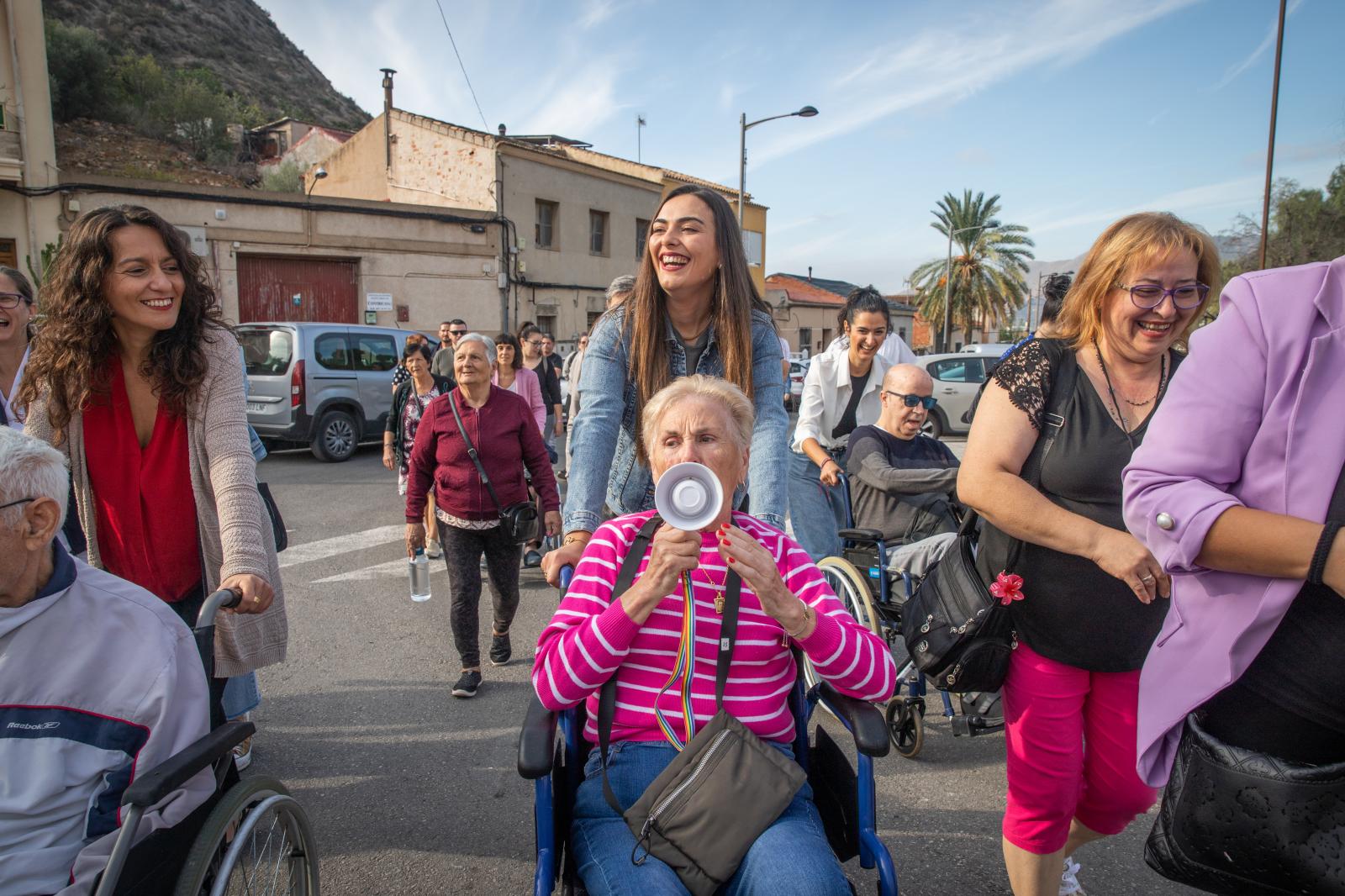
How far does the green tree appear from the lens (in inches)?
1011

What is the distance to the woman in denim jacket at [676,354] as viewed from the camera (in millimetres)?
2322

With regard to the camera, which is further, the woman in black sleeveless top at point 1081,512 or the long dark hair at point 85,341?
the long dark hair at point 85,341

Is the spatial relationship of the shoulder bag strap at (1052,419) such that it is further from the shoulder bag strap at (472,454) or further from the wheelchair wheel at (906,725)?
the shoulder bag strap at (472,454)

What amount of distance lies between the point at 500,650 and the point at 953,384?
1251cm

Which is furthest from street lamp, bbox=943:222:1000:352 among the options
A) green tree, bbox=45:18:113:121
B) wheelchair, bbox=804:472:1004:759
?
green tree, bbox=45:18:113:121

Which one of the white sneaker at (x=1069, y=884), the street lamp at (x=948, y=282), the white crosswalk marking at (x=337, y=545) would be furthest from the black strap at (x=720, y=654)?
the street lamp at (x=948, y=282)

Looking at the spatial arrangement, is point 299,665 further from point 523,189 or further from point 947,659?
point 523,189

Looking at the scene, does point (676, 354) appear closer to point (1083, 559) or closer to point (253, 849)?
point (1083, 559)

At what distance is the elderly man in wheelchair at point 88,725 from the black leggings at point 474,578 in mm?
2285

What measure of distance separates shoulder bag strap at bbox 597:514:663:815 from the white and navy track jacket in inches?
35.1

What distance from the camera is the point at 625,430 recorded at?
8.27 feet

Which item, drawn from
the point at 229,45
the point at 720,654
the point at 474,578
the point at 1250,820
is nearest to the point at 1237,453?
the point at 1250,820

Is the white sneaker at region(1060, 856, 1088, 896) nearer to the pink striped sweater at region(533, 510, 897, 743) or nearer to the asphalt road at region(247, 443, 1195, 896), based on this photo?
the asphalt road at region(247, 443, 1195, 896)

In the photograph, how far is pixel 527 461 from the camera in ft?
14.9
